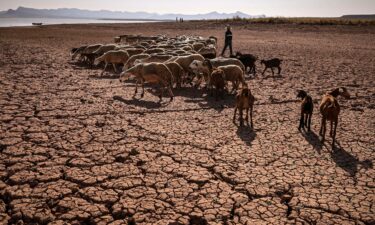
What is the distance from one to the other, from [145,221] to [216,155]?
2.35 metres

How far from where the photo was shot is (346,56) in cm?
2086

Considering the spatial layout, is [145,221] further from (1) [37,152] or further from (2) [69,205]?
(1) [37,152]

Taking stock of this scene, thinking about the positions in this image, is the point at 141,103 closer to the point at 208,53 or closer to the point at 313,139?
the point at 313,139

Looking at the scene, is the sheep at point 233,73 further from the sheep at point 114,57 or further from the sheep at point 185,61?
the sheep at point 114,57

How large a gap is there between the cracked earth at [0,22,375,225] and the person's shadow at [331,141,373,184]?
0.02 metres

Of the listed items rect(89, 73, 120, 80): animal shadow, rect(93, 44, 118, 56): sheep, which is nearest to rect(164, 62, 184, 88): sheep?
rect(89, 73, 120, 80): animal shadow

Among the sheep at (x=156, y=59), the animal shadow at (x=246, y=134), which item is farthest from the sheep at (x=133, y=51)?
the animal shadow at (x=246, y=134)

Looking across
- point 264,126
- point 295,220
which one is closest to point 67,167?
point 295,220

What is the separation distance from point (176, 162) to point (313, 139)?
3.18 meters

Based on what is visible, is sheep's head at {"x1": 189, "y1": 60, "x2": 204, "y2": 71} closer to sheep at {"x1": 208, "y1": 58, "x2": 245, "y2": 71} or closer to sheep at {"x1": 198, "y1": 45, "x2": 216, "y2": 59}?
sheep at {"x1": 208, "y1": 58, "x2": 245, "y2": 71}

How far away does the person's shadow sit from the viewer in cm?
581

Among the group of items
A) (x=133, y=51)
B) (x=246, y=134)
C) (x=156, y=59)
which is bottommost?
(x=246, y=134)

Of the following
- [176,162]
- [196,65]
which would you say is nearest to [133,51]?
[196,65]

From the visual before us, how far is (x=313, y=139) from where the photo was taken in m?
7.17
